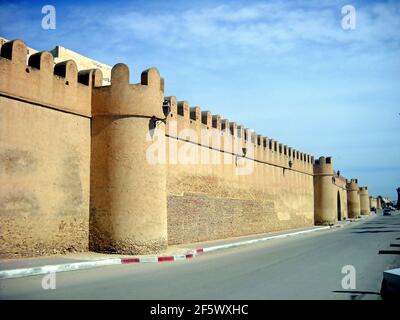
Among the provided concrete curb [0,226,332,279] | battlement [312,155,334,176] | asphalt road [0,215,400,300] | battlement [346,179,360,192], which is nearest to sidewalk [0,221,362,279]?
concrete curb [0,226,332,279]

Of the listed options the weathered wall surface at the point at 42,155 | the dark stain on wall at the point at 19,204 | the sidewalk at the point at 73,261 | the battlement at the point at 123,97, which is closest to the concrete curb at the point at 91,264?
the sidewalk at the point at 73,261

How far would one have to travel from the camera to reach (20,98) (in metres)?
11.0

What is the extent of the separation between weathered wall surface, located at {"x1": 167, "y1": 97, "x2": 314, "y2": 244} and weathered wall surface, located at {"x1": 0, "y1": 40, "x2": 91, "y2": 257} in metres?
4.37

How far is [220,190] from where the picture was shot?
21.0m

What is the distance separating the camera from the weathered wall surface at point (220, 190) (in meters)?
17.2

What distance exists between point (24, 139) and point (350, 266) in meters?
8.68

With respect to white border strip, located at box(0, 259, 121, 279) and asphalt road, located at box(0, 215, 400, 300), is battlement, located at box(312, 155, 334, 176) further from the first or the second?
white border strip, located at box(0, 259, 121, 279)

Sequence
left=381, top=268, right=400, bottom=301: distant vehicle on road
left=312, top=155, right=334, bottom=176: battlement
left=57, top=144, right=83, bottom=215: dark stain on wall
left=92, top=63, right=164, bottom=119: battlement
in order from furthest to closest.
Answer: left=312, top=155, right=334, bottom=176: battlement, left=92, top=63, right=164, bottom=119: battlement, left=57, top=144, right=83, bottom=215: dark stain on wall, left=381, top=268, right=400, bottom=301: distant vehicle on road

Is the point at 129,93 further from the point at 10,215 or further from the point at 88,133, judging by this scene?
the point at 10,215

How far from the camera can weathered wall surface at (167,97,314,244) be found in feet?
56.6

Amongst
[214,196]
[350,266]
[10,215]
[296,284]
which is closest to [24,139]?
[10,215]

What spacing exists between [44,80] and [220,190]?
11.0 m

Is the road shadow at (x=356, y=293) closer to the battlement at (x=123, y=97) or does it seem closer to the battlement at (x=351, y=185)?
the battlement at (x=123, y=97)

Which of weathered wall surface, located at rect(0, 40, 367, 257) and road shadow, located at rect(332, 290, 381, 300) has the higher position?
weathered wall surface, located at rect(0, 40, 367, 257)
